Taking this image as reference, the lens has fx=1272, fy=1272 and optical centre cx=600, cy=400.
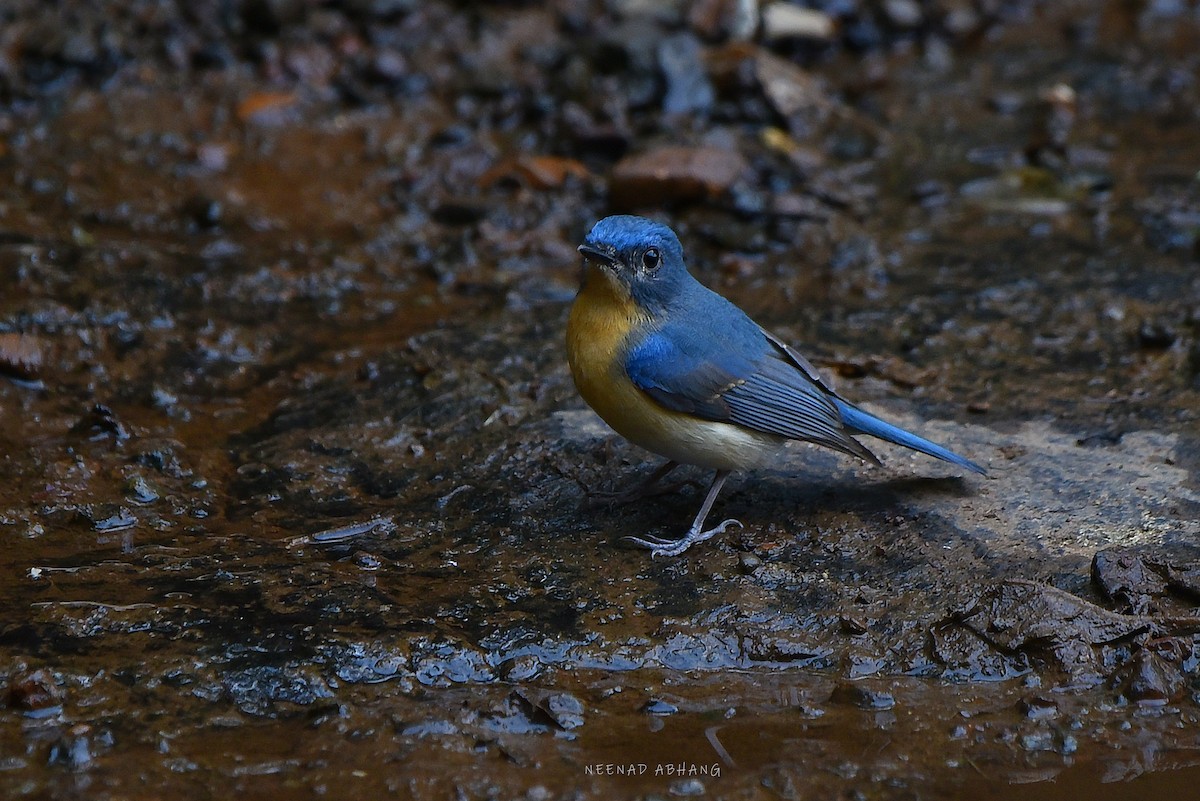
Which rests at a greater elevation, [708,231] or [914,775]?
[708,231]

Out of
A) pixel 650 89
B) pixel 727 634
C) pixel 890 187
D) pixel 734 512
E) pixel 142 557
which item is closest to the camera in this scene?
pixel 727 634

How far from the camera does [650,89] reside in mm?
8883

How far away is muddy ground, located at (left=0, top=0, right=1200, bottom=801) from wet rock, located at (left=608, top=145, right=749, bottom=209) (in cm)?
3

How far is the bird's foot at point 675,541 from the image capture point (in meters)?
4.76

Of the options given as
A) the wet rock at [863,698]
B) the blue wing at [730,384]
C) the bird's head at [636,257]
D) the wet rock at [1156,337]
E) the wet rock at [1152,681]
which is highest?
the bird's head at [636,257]

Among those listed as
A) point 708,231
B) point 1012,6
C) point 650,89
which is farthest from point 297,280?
point 1012,6

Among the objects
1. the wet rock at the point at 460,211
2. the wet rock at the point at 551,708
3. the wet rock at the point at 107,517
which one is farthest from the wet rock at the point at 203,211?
the wet rock at the point at 551,708

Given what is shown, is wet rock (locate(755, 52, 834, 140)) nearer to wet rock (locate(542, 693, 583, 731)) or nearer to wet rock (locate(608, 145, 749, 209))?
wet rock (locate(608, 145, 749, 209))

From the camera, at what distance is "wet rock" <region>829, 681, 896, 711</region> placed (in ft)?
13.3

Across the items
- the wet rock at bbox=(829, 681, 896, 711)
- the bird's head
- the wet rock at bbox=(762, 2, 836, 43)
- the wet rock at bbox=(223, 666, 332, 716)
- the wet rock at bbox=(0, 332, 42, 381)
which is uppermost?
the wet rock at bbox=(762, 2, 836, 43)

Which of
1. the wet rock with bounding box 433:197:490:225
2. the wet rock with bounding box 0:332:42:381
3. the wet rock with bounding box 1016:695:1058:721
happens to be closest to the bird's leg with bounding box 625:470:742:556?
the wet rock with bounding box 1016:695:1058:721

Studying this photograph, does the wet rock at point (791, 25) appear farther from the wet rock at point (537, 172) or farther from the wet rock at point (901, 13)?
the wet rock at point (537, 172)

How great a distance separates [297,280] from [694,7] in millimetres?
4247

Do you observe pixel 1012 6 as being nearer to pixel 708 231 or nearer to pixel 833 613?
pixel 708 231
